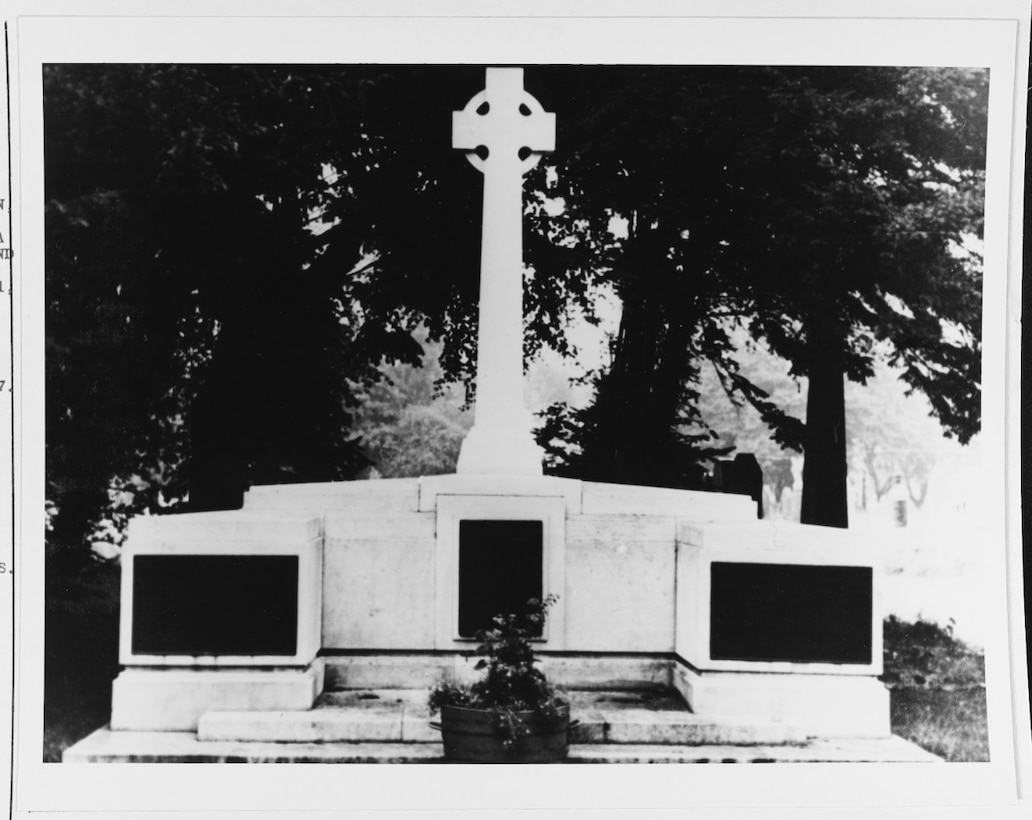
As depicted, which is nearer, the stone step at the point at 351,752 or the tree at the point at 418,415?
the stone step at the point at 351,752

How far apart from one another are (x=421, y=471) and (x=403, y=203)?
1855 mm

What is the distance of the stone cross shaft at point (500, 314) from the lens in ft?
22.5

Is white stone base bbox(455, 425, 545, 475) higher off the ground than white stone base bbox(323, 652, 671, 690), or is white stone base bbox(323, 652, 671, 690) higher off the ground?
white stone base bbox(455, 425, 545, 475)

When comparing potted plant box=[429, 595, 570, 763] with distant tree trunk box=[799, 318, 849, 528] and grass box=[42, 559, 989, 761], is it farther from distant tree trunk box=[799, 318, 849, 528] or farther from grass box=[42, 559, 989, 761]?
distant tree trunk box=[799, 318, 849, 528]

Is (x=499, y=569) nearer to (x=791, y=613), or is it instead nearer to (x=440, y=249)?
(x=791, y=613)

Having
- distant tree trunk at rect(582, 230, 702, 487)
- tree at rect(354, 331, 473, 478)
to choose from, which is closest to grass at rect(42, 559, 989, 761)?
distant tree trunk at rect(582, 230, 702, 487)

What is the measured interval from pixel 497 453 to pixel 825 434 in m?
2.21

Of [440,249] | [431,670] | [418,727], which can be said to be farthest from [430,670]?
[440,249]

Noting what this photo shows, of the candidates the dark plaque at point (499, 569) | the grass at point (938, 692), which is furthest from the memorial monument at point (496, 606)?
the grass at point (938, 692)

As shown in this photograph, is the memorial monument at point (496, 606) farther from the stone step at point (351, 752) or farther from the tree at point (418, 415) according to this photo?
the tree at point (418, 415)

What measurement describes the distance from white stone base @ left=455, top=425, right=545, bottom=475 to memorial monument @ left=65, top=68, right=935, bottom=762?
0.01 m

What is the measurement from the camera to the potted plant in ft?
19.5

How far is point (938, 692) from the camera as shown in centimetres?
641

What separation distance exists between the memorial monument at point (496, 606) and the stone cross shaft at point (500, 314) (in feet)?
0.05
